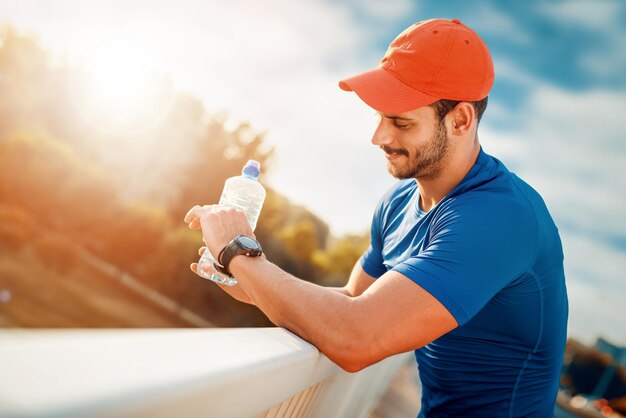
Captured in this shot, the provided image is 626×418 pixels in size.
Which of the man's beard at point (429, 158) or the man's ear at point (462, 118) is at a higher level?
the man's ear at point (462, 118)

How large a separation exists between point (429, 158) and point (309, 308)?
0.91 meters

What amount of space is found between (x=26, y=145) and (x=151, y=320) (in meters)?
12.4

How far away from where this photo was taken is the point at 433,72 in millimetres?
2447

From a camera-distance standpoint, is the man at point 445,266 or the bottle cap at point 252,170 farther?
the bottle cap at point 252,170

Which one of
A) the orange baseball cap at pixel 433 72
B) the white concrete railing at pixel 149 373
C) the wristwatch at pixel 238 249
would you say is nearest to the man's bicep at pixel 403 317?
the white concrete railing at pixel 149 373

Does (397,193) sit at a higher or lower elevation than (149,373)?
higher

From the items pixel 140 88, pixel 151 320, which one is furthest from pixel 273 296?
pixel 140 88

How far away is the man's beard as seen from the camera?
2387 millimetres

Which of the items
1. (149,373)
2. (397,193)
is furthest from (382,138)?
(149,373)

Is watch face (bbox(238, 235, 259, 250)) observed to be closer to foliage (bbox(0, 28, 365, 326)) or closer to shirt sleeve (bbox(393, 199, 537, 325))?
shirt sleeve (bbox(393, 199, 537, 325))

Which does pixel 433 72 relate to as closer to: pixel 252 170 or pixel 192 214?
pixel 252 170

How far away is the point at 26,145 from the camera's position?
3159 centimetres

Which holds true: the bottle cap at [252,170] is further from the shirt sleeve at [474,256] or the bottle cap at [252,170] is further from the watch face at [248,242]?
the shirt sleeve at [474,256]

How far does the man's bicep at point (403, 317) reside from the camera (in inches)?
70.1
